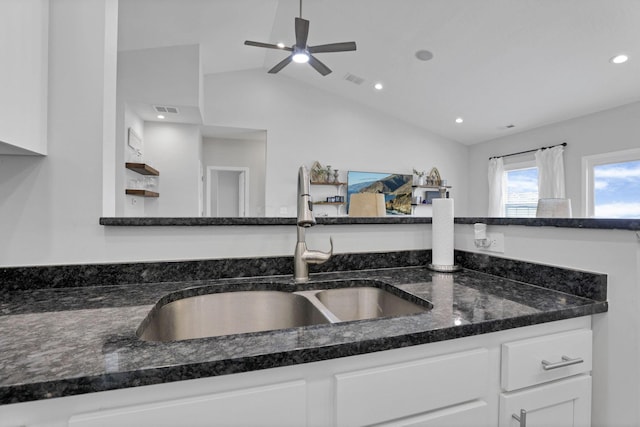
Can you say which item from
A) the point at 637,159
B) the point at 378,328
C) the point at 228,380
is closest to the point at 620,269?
the point at 378,328

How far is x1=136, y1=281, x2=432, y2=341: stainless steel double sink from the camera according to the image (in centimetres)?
102

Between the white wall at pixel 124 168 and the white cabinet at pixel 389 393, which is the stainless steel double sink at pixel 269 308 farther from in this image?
the white wall at pixel 124 168

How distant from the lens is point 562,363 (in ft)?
2.74

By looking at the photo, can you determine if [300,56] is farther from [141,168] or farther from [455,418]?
[455,418]

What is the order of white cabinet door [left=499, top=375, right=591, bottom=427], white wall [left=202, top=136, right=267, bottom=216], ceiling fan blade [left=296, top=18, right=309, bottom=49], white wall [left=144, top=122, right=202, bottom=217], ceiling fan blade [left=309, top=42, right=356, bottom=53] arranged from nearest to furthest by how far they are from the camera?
1. white cabinet door [left=499, top=375, right=591, bottom=427]
2. ceiling fan blade [left=296, top=18, right=309, bottom=49]
3. ceiling fan blade [left=309, top=42, right=356, bottom=53]
4. white wall [left=144, top=122, right=202, bottom=217]
5. white wall [left=202, top=136, right=267, bottom=216]

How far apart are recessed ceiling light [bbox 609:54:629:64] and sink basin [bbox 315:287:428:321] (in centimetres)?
→ 382

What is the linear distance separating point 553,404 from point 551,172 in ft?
16.1

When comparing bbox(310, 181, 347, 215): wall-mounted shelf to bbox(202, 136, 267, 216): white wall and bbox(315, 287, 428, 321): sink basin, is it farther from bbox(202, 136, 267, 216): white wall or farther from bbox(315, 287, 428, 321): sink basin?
bbox(315, 287, 428, 321): sink basin

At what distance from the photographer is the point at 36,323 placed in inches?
28.5

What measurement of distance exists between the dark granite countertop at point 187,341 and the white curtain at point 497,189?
16.2 feet

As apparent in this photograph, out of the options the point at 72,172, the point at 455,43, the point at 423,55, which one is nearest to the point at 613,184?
the point at 455,43

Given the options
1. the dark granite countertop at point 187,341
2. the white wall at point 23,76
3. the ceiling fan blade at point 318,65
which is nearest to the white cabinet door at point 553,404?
the dark granite countertop at point 187,341

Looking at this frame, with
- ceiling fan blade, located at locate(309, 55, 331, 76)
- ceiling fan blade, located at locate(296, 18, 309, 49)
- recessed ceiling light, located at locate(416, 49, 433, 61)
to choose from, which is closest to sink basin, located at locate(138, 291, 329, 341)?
ceiling fan blade, located at locate(296, 18, 309, 49)

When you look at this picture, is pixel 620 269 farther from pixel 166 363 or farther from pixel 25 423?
pixel 25 423
